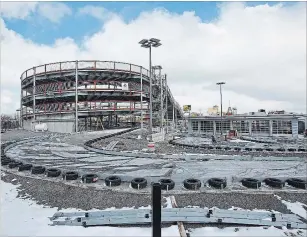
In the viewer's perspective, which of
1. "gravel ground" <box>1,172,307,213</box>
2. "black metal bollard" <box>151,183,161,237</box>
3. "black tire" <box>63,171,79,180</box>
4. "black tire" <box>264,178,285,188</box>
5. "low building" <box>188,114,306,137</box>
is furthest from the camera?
"low building" <box>188,114,306,137</box>

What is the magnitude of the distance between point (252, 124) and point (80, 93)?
35.2m

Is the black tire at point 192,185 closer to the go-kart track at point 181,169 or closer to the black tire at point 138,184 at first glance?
the go-kart track at point 181,169

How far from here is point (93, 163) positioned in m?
15.5

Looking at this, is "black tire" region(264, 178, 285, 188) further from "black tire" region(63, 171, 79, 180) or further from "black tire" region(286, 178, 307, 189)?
"black tire" region(63, 171, 79, 180)

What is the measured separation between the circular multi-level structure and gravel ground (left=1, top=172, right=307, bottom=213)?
38.6 metres

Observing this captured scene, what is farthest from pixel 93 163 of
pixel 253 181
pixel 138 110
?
pixel 138 110

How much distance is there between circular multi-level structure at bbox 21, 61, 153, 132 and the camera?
1888 inches

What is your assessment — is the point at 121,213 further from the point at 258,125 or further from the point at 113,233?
the point at 258,125

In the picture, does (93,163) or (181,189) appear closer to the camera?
(181,189)

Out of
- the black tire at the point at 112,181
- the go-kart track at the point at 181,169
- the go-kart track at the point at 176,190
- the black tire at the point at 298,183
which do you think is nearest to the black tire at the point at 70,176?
the go-kart track at the point at 176,190

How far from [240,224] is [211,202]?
5.64 feet

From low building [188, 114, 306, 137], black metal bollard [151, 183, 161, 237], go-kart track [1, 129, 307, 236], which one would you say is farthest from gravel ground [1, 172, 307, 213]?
low building [188, 114, 306, 137]

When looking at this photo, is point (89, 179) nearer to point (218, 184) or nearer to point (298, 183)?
point (218, 184)

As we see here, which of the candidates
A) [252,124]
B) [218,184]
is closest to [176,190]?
[218,184]
